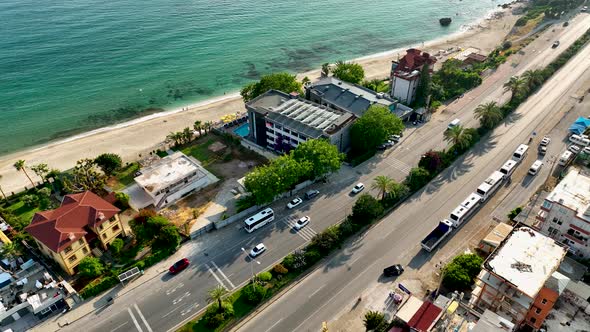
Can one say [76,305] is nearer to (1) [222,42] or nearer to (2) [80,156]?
(2) [80,156]

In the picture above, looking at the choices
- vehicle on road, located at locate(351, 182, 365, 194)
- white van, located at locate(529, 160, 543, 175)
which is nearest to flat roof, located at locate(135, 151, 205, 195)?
vehicle on road, located at locate(351, 182, 365, 194)

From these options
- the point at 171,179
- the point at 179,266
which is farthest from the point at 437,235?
the point at 171,179

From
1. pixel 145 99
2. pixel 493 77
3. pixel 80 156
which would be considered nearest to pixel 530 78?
pixel 493 77

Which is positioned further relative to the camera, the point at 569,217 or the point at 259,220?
the point at 259,220

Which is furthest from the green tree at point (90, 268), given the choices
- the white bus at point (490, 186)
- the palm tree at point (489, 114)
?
the palm tree at point (489, 114)

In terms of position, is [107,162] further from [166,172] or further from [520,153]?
[520,153]

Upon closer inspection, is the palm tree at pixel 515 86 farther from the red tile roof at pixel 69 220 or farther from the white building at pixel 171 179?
the red tile roof at pixel 69 220
